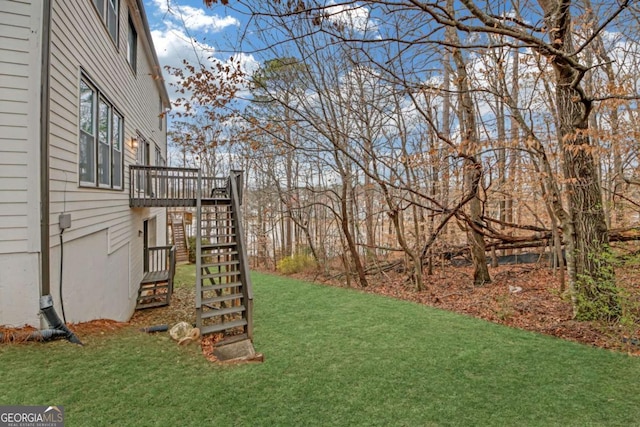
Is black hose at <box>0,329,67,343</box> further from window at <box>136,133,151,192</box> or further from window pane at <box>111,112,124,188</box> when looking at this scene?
window at <box>136,133,151,192</box>

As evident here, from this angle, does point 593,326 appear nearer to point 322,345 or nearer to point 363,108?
point 322,345

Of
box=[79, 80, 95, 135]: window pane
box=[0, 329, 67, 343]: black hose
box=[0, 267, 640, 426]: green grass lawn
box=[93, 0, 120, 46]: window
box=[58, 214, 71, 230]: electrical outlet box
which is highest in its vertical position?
box=[93, 0, 120, 46]: window

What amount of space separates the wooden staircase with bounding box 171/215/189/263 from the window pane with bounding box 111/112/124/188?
12990mm

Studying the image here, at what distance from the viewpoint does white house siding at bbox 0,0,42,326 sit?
10.8 feet

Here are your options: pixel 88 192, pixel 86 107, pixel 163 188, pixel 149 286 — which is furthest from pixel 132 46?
pixel 149 286

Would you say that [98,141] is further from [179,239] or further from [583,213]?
[179,239]

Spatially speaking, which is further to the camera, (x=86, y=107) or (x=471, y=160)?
(x=471, y=160)

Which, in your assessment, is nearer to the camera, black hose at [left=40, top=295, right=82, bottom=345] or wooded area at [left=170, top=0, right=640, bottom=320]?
black hose at [left=40, top=295, right=82, bottom=345]

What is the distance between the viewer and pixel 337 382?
338 cm

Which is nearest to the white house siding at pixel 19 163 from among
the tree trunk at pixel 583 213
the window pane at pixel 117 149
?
the window pane at pixel 117 149

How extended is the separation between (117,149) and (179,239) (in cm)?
1423

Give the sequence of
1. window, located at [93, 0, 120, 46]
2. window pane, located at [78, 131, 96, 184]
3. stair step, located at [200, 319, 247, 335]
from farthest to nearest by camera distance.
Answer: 1. window, located at [93, 0, 120, 46]
2. window pane, located at [78, 131, 96, 184]
3. stair step, located at [200, 319, 247, 335]

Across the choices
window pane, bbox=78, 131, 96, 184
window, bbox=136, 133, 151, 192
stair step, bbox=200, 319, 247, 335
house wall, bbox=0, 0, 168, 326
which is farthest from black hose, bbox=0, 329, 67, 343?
window, bbox=136, 133, 151, 192

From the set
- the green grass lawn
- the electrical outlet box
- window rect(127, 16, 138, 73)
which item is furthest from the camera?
window rect(127, 16, 138, 73)
